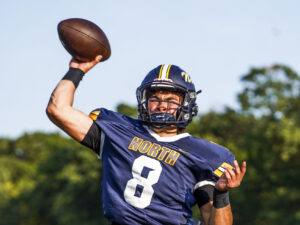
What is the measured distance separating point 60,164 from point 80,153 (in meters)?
5.12

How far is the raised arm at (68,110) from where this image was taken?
14.4 ft

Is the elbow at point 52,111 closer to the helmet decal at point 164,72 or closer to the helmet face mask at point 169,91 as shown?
the helmet face mask at point 169,91

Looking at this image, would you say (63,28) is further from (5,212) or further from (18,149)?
(18,149)

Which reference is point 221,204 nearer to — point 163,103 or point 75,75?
point 163,103

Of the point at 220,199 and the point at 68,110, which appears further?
the point at 68,110

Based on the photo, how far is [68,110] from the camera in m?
4.43

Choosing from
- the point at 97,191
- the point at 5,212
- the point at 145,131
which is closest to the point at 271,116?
the point at 97,191

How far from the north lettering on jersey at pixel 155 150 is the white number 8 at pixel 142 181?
2.1 inches

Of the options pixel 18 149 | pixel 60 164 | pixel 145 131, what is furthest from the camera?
pixel 18 149

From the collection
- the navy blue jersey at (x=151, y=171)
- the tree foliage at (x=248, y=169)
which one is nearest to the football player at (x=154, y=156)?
the navy blue jersey at (x=151, y=171)

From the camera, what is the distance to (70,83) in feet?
14.8

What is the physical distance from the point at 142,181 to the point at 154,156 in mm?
229

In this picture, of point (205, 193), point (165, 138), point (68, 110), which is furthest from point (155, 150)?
point (68, 110)

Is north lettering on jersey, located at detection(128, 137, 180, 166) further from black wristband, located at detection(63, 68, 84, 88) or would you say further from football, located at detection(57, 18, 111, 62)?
football, located at detection(57, 18, 111, 62)
